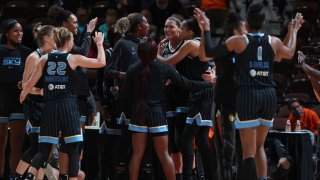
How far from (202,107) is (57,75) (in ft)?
5.45

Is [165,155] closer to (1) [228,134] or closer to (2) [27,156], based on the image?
(1) [228,134]

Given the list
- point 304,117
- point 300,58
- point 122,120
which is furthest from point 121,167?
point 304,117

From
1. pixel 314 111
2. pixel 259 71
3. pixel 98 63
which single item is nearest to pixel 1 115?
pixel 98 63

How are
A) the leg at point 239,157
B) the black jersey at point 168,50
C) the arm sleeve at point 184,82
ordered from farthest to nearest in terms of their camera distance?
the black jersey at point 168,50 < the arm sleeve at point 184,82 < the leg at point 239,157

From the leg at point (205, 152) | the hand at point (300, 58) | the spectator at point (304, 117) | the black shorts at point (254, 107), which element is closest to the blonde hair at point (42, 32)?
the leg at point (205, 152)

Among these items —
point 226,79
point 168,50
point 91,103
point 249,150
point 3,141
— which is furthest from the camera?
point 91,103

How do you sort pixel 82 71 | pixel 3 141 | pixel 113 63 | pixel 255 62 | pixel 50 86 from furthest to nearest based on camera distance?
pixel 3 141
pixel 82 71
pixel 113 63
pixel 50 86
pixel 255 62

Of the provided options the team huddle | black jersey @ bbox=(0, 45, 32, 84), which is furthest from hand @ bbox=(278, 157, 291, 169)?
black jersey @ bbox=(0, 45, 32, 84)

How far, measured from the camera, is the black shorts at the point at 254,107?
7090 millimetres

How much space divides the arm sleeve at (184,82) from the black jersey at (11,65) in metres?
2.09

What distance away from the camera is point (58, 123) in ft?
25.0

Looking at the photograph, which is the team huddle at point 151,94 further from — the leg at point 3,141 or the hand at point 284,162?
the hand at point 284,162

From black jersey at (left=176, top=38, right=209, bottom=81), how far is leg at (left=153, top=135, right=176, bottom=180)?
898 mm

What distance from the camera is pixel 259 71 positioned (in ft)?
23.4
